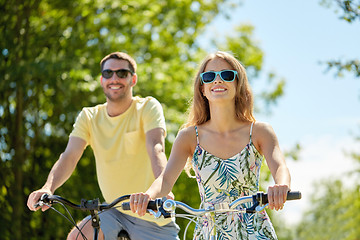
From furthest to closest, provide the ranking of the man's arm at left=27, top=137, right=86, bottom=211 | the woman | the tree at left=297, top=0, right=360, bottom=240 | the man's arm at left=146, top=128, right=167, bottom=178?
the tree at left=297, top=0, right=360, bottom=240
the man's arm at left=27, top=137, right=86, bottom=211
the man's arm at left=146, top=128, right=167, bottom=178
the woman

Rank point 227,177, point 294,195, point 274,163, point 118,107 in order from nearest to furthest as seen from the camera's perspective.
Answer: point 294,195 < point 274,163 < point 227,177 < point 118,107

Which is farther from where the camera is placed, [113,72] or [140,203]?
[113,72]

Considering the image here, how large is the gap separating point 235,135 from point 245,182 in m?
0.29

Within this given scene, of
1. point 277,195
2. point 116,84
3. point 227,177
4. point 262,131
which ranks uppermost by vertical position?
point 116,84

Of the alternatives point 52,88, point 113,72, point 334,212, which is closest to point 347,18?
point 113,72

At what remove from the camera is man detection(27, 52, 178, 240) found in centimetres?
412

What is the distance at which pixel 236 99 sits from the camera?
3.53 meters

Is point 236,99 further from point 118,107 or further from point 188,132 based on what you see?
point 118,107

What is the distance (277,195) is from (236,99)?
1000 millimetres

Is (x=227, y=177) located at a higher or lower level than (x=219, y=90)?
lower

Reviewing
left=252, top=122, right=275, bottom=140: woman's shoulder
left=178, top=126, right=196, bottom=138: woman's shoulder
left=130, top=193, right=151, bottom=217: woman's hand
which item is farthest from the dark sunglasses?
left=130, top=193, right=151, bottom=217: woman's hand

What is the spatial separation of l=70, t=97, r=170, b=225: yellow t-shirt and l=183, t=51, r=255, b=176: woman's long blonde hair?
757mm

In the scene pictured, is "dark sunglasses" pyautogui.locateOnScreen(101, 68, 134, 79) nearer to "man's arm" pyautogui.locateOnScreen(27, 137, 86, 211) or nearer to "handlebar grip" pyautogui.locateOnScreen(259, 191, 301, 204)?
"man's arm" pyautogui.locateOnScreen(27, 137, 86, 211)

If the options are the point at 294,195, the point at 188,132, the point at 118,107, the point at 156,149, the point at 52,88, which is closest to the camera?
the point at 294,195
